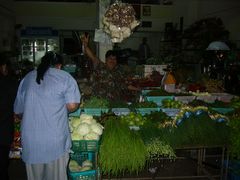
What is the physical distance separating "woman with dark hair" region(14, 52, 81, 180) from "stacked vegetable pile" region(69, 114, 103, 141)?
1.34ft

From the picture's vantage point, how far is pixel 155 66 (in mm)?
7250

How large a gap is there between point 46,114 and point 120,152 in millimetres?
1017

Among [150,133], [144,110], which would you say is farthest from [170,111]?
[150,133]

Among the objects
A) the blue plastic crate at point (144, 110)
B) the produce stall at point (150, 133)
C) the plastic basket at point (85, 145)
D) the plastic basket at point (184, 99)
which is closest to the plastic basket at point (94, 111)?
the produce stall at point (150, 133)

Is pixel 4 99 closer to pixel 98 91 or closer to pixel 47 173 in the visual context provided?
pixel 47 173

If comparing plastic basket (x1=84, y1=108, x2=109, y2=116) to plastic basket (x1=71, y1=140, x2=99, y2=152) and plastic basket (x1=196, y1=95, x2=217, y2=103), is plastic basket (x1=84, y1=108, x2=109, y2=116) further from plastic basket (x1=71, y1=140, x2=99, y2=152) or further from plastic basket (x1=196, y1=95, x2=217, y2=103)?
plastic basket (x1=196, y1=95, x2=217, y2=103)

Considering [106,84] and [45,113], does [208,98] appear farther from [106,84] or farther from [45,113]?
[45,113]

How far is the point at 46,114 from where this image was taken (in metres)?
2.80

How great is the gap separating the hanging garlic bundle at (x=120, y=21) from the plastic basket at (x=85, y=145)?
1715mm

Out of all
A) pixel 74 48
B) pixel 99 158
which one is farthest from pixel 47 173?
pixel 74 48

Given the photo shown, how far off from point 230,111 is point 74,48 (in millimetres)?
10478

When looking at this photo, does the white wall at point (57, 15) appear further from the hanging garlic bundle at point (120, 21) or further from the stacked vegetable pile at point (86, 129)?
the stacked vegetable pile at point (86, 129)

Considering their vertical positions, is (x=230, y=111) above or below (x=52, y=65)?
below

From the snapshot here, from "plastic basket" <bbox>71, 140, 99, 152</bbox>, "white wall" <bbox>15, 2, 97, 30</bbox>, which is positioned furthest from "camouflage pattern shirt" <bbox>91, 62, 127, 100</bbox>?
"white wall" <bbox>15, 2, 97, 30</bbox>
